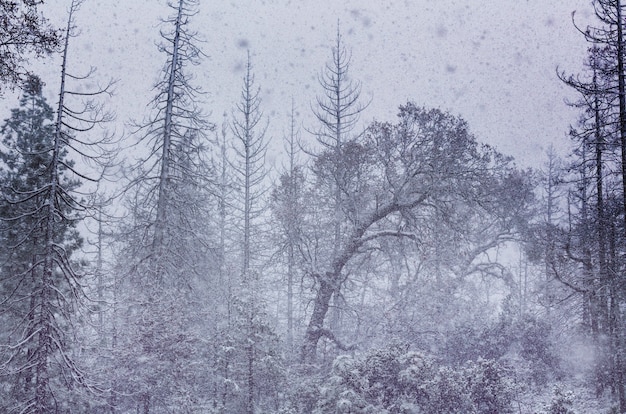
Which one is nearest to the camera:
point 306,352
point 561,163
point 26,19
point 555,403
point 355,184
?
point 26,19

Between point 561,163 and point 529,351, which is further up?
point 561,163

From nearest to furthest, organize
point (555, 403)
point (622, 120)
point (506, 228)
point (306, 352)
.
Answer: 1. point (555, 403)
2. point (622, 120)
3. point (306, 352)
4. point (506, 228)

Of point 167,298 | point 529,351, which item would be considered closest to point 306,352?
point 167,298

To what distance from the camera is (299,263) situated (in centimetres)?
1695

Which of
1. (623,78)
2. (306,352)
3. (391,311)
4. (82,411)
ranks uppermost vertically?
(623,78)

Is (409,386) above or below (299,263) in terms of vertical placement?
below

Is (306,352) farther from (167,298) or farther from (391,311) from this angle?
(167,298)

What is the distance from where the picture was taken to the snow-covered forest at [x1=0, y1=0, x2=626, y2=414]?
415 inches

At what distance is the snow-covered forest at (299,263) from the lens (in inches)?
415

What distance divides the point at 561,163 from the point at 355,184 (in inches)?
844

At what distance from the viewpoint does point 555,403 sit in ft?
35.6

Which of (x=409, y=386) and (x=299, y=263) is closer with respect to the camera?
(x=409, y=386)

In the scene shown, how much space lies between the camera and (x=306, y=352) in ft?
50.2

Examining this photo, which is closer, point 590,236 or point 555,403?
point 555,403
